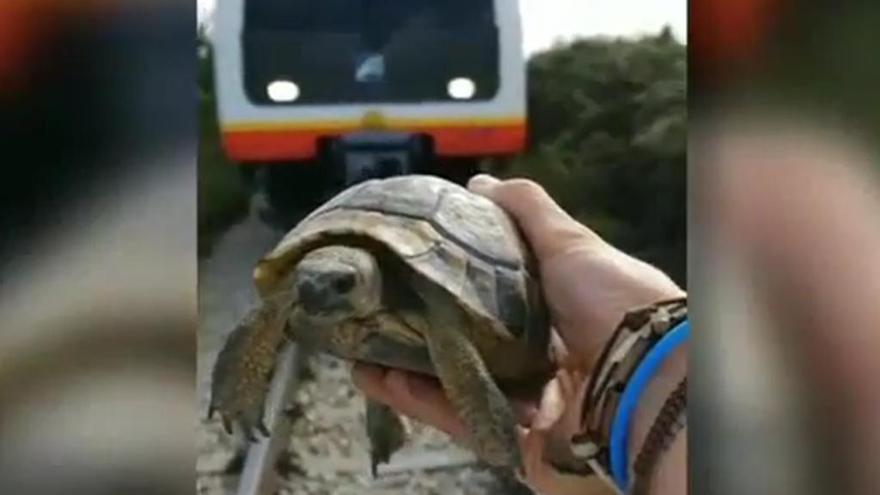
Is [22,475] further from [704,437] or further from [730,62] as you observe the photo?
[730,62]

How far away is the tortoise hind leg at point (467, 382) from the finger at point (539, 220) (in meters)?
0.08

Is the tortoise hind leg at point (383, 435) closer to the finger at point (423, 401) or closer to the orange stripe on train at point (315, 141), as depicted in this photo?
the finger at point (423, 401)

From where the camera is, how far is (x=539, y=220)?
1072 mm

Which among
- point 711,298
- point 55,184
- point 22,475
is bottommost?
point 22,475

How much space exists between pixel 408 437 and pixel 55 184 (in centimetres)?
32

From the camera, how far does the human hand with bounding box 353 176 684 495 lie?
106 cm

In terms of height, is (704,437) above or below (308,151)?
below

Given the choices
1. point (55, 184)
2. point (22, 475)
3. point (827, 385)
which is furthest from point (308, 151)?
point (827, 385)

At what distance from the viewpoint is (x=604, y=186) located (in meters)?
1.08

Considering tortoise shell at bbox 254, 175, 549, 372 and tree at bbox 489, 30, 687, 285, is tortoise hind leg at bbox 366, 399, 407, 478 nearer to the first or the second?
tortoise shell at bbox 254, 175, 549, 372

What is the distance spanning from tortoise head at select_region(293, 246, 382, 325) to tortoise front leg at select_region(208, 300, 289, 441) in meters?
0.03

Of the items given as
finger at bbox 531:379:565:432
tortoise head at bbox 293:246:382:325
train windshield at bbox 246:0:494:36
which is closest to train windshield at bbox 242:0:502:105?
train windshield at bbox 246:0:494:36

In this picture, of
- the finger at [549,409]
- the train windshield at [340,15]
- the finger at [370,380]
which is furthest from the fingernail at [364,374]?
the train windshield at [340,15]

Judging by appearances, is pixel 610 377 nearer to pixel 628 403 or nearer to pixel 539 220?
pixel 628 403
